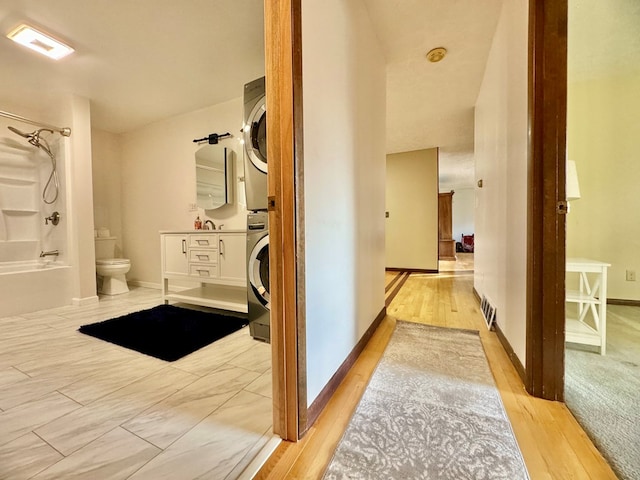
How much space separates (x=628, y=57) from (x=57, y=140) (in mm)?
5693

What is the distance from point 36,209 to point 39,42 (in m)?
1.99

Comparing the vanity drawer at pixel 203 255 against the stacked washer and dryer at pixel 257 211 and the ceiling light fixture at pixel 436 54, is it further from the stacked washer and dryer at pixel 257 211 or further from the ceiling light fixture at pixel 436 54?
the ceiling light fixture at pixel 436 54

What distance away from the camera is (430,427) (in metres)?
0.97

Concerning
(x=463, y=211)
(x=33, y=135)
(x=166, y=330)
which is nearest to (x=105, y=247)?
(x=33, y=135)

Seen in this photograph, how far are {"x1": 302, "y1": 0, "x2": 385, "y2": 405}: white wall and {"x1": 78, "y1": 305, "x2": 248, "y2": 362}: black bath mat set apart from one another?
3.55ft

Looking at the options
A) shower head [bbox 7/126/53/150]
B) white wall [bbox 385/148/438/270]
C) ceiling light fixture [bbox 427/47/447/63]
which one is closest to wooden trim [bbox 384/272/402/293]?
white wall [bbox 385/148/438/270]

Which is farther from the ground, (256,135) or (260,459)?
(256,135)


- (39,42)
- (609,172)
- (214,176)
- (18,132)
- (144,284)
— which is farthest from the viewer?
(144,284)

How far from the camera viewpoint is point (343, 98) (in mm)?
1344

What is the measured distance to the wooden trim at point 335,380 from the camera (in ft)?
3.39

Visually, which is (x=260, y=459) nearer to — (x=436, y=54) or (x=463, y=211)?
(x=436, y=54)

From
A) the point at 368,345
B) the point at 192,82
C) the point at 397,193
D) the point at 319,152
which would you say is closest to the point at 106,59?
the point at 192,82

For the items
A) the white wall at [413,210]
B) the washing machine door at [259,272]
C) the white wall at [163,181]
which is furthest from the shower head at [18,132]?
the white wall at [413,210]

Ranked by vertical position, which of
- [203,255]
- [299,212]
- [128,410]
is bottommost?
[128,410]
